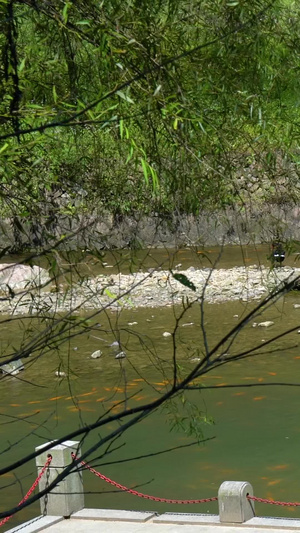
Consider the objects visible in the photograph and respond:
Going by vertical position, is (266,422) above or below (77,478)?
below

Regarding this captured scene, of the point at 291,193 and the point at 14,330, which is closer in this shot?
the point at 291,193

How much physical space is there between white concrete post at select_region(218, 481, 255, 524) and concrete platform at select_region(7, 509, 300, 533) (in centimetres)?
5

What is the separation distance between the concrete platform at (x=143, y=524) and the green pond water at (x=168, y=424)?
0.49 m

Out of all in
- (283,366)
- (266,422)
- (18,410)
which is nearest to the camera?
(266,422)

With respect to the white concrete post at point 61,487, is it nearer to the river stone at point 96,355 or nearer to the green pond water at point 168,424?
the green pond water at point 168,424

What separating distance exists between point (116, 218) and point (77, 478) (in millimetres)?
16162

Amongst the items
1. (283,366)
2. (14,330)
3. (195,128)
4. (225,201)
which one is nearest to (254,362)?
(283,366)

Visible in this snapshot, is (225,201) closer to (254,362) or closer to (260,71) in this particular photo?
(260,71)

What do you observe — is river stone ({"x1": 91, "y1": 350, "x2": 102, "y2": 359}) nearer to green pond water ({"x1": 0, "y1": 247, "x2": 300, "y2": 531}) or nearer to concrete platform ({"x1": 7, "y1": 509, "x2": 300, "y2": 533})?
green pond water ({"x1": 0, "y1": 247, "x2": 300, "y2": 531})

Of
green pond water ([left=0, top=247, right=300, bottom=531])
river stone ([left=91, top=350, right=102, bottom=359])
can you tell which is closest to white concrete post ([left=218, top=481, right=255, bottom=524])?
green pond water ([left=0, top=247, right=300, bottom=531])

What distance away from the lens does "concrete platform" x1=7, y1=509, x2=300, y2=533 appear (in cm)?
621

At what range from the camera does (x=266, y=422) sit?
9.94 metres

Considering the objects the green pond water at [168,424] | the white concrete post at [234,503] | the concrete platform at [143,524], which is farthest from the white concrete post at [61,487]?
the white concrete post at [234,503]

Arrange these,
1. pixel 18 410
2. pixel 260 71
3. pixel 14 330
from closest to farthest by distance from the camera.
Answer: pixel 260 71 < pixel 18 410 < pixel 14 330
